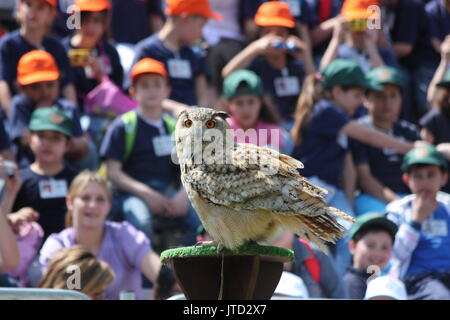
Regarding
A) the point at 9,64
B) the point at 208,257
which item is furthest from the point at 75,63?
the point at 208,257

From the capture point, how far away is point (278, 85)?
7461 millimetres

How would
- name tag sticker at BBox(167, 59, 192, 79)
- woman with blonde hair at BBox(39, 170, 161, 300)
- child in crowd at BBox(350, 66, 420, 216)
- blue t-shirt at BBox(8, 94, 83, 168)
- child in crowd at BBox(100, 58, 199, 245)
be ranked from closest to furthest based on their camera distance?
woman with blonde hair at BBox(39, 170, 161, 300), child in crowd at BBox(100, 58, 199, 245), blue t-shirt at BBox(8, 94, 83, 168), child in crowd at BBox(350, 66, 420, 216), name tag sticker at BBox(167, 59, 192, 79)

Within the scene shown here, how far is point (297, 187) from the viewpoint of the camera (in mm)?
3480

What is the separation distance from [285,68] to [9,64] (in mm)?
2185

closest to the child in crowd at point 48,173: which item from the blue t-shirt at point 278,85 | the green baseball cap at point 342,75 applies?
the blue t-shirt at point 278,85

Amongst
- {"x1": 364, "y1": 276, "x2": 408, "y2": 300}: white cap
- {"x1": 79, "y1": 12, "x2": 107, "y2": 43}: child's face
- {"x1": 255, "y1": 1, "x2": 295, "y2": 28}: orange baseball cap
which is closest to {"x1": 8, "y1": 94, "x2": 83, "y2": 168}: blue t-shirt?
{"x1": 79, "y1": 12, "x2": 107, "y2": 43}: child's face

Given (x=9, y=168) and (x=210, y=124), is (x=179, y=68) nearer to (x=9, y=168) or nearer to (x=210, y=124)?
(x=9, y=168)

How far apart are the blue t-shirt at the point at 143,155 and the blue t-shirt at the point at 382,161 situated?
1.53 metres

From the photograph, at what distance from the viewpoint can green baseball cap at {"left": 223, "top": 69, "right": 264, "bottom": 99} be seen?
675cm

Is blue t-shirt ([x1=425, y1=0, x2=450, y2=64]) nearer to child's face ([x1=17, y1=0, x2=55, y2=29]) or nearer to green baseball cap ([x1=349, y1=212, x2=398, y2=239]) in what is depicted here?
green baseball cap ([x1=349, y1=212, x2=398, y2=239])

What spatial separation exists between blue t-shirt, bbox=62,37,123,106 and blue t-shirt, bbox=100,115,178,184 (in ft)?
2.93

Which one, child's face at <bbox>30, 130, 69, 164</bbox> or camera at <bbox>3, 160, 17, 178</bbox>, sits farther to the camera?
child's face at <bbox>30, 130, 69, 164</bbox>

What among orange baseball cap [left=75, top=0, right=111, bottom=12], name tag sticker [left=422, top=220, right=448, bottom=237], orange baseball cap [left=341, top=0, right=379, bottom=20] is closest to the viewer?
name tag sticker [left=422, top=220, right=448, bottom=237]

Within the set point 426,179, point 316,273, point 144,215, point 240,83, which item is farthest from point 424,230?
point 144,215
